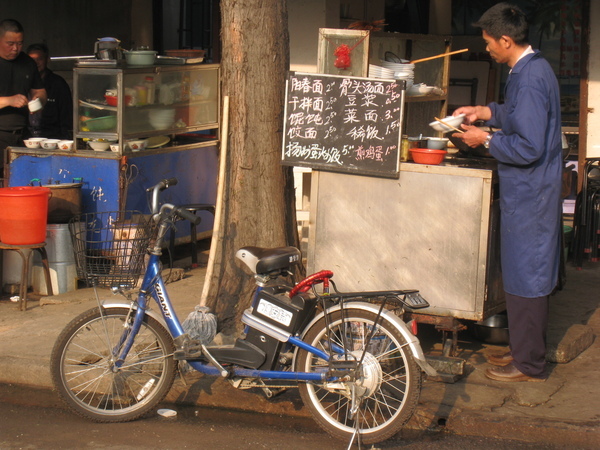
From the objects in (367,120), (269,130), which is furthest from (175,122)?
(367,120)

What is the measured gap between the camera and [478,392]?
5125 millimetres

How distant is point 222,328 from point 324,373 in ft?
5.00

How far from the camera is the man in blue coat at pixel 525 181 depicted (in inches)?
195

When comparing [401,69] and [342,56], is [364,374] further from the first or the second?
[401,69]

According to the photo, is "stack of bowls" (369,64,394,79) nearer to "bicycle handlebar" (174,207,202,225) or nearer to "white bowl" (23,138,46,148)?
"bicycle handlebar" (174,207,202,225)

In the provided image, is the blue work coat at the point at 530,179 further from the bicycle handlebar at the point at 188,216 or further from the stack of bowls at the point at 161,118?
the stack of bowls at the point at 161,118

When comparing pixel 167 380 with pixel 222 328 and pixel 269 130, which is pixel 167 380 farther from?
pixel 269 130

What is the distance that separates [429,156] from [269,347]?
5.75 feet

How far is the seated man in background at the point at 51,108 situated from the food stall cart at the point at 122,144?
123 cm

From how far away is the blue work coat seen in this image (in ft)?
16.2

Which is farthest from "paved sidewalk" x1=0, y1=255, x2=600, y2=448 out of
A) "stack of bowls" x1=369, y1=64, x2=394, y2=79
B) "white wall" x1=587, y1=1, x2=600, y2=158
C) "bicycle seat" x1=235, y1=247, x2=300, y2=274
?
"white wall" x1=587, y1=1, x2=600, y2=158

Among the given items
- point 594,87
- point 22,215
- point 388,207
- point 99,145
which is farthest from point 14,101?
point 594,87

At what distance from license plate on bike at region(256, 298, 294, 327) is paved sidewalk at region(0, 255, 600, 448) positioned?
2.49 ft

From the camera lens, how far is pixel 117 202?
292 inches
